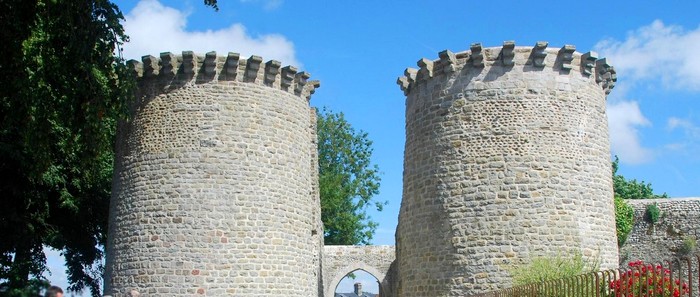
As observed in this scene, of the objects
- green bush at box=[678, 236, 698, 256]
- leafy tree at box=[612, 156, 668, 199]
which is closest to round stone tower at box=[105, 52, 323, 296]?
green bush at box=[678, 236, 698, 256]

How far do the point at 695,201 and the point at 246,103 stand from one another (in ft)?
48.7

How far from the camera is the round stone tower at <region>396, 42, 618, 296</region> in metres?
16.7

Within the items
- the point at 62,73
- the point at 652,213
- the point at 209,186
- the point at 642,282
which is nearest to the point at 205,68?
the point at 209,186

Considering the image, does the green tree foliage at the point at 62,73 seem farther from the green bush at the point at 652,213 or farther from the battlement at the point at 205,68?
the green bush at the point at 652,213

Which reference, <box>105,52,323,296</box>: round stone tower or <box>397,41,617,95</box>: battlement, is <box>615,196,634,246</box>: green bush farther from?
<box>105,52,323,296</box>: round stone tower

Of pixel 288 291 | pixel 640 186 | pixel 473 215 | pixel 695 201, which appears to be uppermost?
pixel 640 186

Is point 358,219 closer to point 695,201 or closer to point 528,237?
point 695,201

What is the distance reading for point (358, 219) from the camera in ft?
124

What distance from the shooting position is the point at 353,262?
29.4 meters

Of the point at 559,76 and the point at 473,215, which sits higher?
the point at 559,76

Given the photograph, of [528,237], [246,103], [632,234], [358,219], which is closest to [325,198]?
[358,219]

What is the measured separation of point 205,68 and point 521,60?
678 centimetres

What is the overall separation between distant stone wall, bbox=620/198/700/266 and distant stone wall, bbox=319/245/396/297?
26.0 ft

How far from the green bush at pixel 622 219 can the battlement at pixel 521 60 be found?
29.5ft
